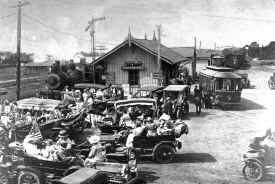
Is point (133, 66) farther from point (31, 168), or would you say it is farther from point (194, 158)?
point (31, 168)

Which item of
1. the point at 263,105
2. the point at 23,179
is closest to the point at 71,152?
the point at 23,179

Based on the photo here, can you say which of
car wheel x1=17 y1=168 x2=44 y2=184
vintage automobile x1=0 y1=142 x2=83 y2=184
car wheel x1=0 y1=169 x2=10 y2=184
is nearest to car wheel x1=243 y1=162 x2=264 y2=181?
vintage automobile x1=0 y1=142 x2=83 y2=184

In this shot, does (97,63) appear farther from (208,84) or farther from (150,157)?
(150,157)

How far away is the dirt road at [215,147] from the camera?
39.4ft

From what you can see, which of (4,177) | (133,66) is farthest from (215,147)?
(133,66)

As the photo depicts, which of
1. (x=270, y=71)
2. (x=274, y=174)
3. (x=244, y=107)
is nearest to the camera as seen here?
(x=274, y=174)

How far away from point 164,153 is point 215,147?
3.47 metres

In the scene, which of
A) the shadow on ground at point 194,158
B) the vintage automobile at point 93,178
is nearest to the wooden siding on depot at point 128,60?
the shadow on ground at point 194,158

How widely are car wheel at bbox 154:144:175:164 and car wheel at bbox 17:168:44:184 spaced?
493 cm

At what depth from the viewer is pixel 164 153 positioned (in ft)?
44.8

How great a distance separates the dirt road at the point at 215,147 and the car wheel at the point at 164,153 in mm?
271

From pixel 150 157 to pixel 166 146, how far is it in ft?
2.61

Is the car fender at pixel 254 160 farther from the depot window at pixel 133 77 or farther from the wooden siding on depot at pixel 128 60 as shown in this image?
the depot window at pixel 133 77

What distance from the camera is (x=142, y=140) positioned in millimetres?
13578
